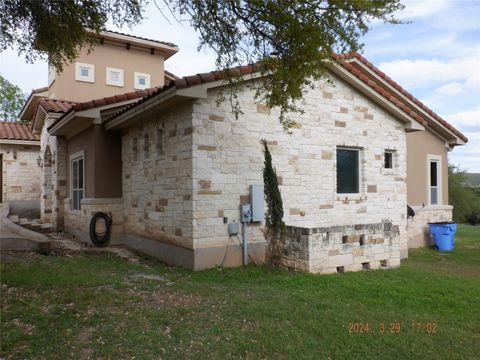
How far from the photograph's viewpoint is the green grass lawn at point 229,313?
12.4 ft

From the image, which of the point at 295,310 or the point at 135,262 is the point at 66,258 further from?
the point at 295,310

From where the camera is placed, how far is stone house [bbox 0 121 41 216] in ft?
50.9

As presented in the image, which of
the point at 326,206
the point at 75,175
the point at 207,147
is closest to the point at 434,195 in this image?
the point at 326,206

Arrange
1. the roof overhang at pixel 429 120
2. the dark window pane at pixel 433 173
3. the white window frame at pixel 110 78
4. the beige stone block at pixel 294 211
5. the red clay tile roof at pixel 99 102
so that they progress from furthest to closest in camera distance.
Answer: the white window frame at pixel 110 78 → the dark window pane at pixel 433 173 → the roof overhang at pixel 429 120 → the red clay tile roof at pixel 99 102 → the beige stone block at pixel 294 211

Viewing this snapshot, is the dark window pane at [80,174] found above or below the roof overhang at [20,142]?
below

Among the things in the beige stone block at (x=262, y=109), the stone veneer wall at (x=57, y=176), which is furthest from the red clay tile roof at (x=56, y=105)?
the beige stone block at (x=262, y=109)

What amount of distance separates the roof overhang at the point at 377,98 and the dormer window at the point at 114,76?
9.10m

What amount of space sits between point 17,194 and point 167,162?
1100 centimetres

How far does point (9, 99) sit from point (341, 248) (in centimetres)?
3407

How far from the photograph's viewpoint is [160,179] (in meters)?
8.38

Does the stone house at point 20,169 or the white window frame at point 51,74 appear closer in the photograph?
the white window frame at point 51,74

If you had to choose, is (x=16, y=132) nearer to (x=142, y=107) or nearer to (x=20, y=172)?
(x=20, y=172)

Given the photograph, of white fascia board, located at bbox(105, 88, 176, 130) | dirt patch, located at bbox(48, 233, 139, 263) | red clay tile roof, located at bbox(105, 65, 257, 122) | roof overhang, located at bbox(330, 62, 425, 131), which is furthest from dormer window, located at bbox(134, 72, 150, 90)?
roof overhang, located at bbox(330, 62, 425, 131)

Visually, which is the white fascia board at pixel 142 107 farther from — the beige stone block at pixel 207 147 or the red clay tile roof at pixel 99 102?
the beige stone block at pixel 207 147
